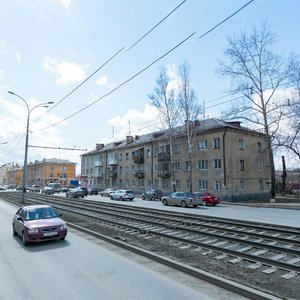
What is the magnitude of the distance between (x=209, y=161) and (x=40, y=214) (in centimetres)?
3421

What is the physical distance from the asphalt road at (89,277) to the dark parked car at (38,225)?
23.0 inches

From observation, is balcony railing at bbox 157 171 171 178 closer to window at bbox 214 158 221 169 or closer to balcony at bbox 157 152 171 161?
balcony at bbox 157 152 171 161

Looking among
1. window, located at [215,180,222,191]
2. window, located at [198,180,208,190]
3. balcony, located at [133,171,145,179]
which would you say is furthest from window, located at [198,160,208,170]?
balcony, located at [133,171,145,179]

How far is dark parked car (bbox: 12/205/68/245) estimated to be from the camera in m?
11.1

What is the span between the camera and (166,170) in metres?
52.3

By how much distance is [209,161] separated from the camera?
44469mm

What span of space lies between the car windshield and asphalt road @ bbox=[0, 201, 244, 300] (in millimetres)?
1720

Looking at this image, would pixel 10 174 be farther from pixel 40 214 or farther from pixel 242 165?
pixel 40 214

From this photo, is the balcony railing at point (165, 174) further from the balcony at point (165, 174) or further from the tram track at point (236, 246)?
the tram track at point (236, 246)

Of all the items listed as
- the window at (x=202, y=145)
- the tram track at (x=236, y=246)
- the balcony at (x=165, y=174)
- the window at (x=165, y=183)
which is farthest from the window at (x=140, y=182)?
the tram track at (x=236, y=246)

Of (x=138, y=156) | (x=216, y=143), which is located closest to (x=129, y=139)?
(x=138, y=156)

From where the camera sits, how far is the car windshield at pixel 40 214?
12250mm

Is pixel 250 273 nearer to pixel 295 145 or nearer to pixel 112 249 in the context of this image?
pixel 112 249

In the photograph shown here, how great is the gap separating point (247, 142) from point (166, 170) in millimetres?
13276
